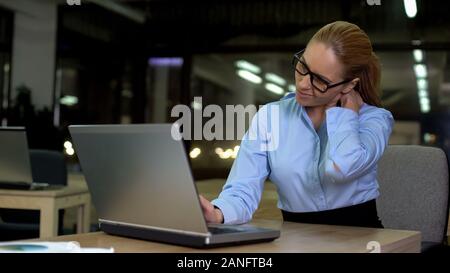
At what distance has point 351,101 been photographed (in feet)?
5.28

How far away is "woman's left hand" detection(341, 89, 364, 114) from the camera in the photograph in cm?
160

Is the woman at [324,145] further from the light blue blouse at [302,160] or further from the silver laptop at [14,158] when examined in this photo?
the silver laptop at [14,158]

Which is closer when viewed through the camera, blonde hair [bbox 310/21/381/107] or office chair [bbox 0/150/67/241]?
blonde hair [bbox 310/21/381/107]

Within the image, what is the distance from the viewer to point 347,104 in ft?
5.26

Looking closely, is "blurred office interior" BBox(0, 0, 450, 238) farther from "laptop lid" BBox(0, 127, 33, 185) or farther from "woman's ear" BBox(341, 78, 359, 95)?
"woman's ear" BBox(341, 78, 359, 95)

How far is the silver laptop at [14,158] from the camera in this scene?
3051 millimetres

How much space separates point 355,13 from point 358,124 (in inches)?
231

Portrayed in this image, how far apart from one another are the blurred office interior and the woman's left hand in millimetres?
5090

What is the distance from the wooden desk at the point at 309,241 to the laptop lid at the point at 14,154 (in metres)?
1.80

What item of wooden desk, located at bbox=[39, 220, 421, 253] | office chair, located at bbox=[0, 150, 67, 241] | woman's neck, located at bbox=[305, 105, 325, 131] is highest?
woman's neck, located at bbox=[305, 105, 325, 131]

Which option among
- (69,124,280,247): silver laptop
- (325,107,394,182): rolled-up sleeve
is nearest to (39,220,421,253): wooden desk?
(69,124,280,247): silver laptop

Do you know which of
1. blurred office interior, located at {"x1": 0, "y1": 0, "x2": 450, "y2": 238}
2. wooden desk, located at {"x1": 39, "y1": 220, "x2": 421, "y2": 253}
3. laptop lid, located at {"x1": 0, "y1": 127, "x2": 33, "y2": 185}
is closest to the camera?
wooden desk, located at {"x1": 39, "y1": 220, "x2": 421, "y2": 253}
